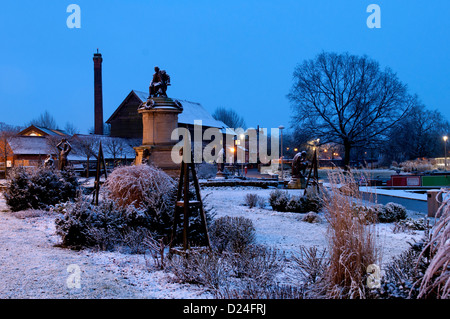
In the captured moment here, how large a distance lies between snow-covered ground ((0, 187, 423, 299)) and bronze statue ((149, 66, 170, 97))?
35.5ft

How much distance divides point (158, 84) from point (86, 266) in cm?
1478

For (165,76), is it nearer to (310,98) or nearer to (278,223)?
(278,223)

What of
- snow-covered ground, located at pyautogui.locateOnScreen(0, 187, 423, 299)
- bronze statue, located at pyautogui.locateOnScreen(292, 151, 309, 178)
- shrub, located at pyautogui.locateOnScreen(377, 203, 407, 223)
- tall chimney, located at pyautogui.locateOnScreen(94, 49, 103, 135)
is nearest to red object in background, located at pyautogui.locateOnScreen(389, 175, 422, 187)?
bronze statue, located at pyautogui.locateOnScreen(292, 151, 309, 178)

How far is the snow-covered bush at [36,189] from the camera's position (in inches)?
474

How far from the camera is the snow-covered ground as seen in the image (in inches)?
173

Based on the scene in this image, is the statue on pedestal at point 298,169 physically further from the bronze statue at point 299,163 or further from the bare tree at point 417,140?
the bare tree at point 417,140

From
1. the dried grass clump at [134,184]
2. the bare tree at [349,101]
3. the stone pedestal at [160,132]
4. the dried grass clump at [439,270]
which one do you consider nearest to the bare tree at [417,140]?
the bare tree at [349,101]

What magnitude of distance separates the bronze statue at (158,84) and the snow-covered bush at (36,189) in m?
7.65

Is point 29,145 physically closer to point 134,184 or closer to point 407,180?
point 407,180

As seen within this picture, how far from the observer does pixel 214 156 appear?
53531 mm

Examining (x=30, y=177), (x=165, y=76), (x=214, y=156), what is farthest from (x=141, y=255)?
(x=214, y=156)

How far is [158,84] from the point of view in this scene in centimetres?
1925

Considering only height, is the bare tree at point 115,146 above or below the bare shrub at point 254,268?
above

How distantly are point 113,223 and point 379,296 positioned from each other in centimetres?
520
